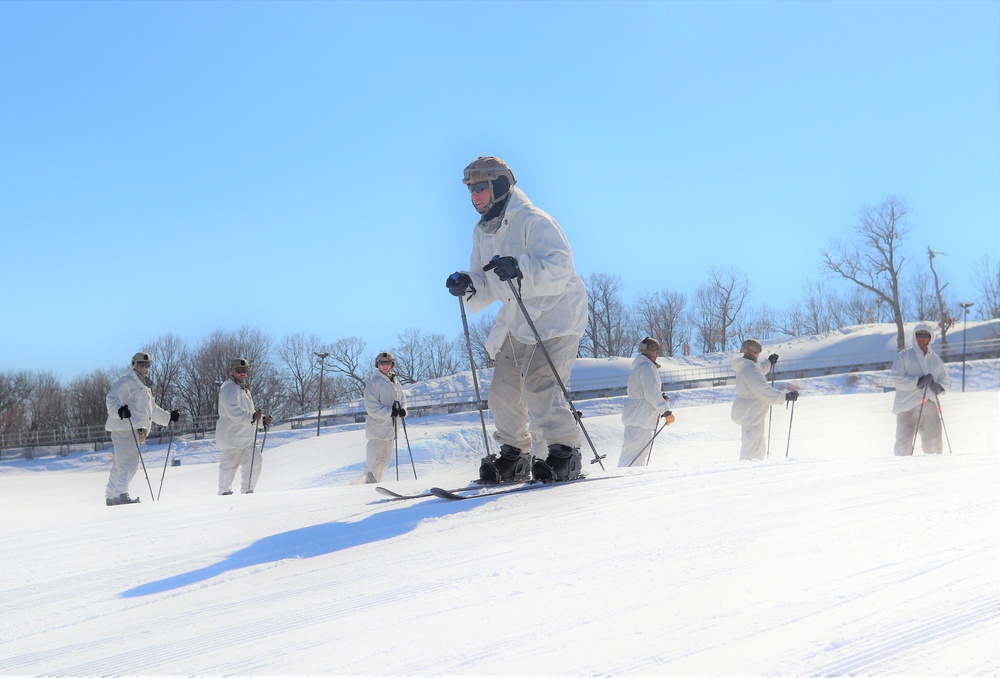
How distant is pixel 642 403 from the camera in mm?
9562

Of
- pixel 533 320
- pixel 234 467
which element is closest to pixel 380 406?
pixel 234 467

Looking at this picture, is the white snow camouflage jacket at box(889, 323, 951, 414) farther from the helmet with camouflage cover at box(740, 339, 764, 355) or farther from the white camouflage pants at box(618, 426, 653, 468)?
the white camouflage pants at box(618, 426, 653, 468)

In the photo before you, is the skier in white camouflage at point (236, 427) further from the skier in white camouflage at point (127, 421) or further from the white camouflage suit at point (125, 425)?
the white camouflage suit at point (125, 425)

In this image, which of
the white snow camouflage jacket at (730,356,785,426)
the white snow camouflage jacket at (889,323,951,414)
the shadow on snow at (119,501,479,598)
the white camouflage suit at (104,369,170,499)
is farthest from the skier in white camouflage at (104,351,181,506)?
the white snow camouflage jacket at (889,323,951,414)

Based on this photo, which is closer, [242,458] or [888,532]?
[888,532]

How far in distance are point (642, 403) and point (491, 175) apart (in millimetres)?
5092

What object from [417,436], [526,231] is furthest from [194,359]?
[526,231]

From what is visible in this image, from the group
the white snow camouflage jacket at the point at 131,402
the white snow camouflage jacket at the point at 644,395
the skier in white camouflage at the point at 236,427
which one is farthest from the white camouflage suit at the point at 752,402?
the white snow camouflage jacket at the point at 131,402

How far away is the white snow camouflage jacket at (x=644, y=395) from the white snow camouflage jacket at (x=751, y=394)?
100cm

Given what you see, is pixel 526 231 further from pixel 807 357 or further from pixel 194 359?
pixel 194 359

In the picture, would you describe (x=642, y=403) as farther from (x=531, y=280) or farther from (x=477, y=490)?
(x=477, y=490)

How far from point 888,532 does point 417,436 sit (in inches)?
740

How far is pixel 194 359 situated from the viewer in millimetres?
54031

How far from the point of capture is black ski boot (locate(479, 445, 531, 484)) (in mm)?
5074
